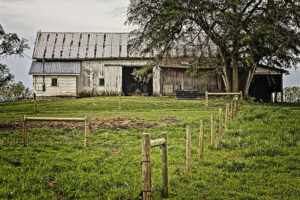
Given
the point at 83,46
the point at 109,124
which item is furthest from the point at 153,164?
the point at 83,46

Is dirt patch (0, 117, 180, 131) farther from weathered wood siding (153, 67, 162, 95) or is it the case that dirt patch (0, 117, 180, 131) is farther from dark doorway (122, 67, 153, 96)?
dark doorway (122, 67, 153, 96)

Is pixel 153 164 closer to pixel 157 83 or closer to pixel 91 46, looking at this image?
pixel 157 83

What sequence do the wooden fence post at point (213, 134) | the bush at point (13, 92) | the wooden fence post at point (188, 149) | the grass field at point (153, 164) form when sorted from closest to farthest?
the grass field at point (153, 164) → the wooden fence post at point (188, 149) → the wooden fence post at point (213, 134) → the bush at point (13, 92)

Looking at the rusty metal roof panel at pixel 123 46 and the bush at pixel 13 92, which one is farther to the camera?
the rusty metal roof panel at pixel 123 46

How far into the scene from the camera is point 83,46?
3925 cm

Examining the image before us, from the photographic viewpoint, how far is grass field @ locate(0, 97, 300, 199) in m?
6.60

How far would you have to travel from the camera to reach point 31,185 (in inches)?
264

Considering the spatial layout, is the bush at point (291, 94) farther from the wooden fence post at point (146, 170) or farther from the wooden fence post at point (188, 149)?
the wooden fence post at point (146, 170)

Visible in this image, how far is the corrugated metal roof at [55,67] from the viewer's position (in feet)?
121

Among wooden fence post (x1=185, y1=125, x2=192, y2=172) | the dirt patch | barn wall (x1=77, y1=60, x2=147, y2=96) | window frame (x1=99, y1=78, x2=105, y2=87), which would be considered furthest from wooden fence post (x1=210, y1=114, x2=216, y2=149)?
window frame (x1=99, y1=78, x2=105, y2=87)

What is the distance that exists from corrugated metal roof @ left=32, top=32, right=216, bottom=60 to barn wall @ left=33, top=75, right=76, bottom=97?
260 centimetres

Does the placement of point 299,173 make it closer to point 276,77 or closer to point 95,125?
point 95,125

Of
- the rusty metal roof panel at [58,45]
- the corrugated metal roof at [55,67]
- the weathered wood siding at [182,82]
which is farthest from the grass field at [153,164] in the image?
the rusty metal roof panel at [58,45]

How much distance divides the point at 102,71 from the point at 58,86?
5398 mm
